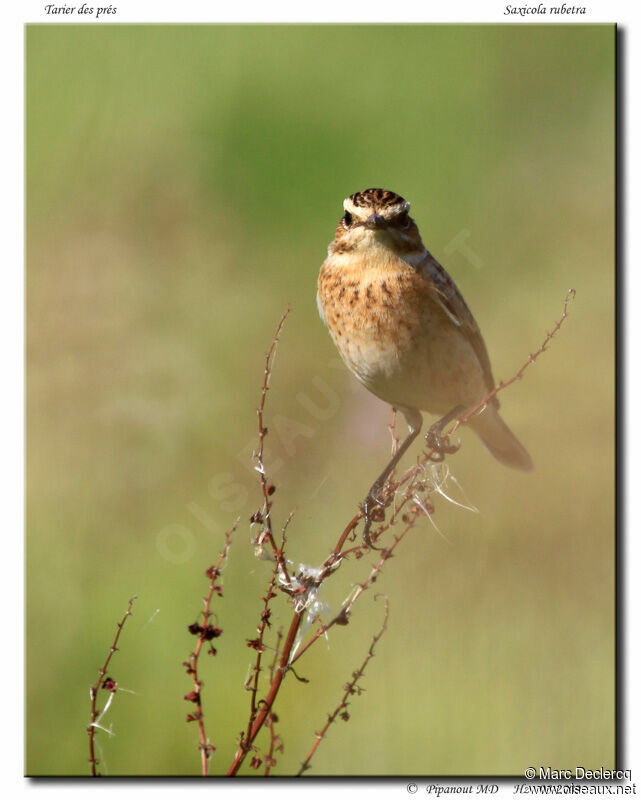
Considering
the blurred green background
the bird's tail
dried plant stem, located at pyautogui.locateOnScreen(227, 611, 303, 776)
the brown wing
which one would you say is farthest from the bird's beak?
dried plant stem, located at pyautogui.locateOnScreen(227, 611, 303, 776)

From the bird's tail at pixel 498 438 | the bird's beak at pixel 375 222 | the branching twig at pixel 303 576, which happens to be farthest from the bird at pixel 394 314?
the branching twig at pixel 303 576

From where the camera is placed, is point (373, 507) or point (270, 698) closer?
point (270, 698)

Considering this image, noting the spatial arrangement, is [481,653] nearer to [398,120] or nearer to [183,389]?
[183,389]

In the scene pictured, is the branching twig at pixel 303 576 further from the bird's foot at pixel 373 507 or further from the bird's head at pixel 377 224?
the bird's head at pixel 377 224

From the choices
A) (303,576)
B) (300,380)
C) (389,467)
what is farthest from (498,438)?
(303,576)

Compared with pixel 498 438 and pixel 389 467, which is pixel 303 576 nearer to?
pixel 389 467
